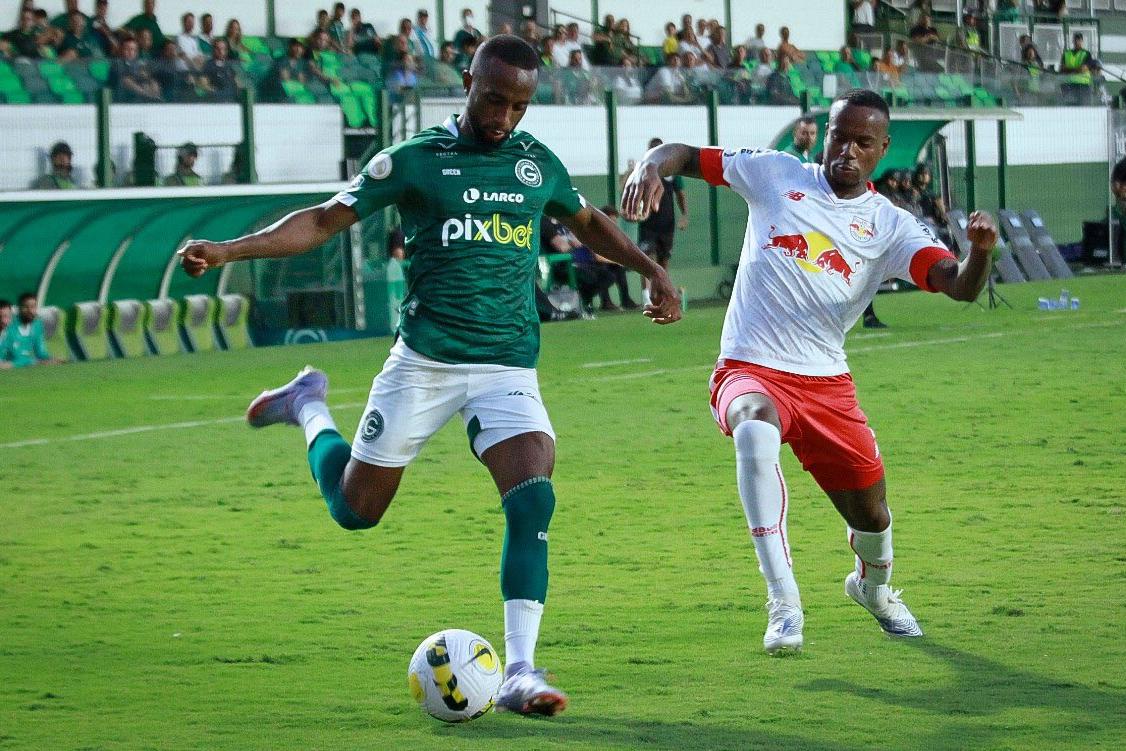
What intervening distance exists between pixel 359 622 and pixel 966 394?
29.4 feet

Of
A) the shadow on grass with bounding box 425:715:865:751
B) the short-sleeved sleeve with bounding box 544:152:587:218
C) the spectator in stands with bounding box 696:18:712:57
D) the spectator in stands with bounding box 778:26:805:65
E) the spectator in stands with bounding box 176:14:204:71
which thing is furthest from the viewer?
the spectator in stands with bounding box 778:26:805:65

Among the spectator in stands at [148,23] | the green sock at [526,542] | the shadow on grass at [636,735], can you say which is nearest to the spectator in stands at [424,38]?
the spectator in stands at [148,23]

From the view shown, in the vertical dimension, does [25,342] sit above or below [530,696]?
below

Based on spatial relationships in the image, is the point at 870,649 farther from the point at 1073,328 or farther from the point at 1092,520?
the point at 1073,328

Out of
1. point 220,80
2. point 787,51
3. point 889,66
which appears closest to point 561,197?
point 220,80

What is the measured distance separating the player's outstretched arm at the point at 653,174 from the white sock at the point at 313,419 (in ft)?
4.81

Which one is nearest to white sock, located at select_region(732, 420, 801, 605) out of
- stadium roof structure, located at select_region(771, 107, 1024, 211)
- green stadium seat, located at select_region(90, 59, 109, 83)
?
green stadium seat, located at select_region(90, 59, 109, 83)

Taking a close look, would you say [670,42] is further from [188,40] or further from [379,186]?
[379,186]

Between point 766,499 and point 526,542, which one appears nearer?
point 526,542

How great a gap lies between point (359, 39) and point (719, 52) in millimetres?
8605

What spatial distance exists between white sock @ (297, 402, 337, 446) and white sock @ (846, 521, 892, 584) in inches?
81.7

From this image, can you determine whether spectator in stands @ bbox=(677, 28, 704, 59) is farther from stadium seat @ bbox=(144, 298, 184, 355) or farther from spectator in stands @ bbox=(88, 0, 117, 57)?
stadium seat @ bbox=(144, 298, 184, 355)

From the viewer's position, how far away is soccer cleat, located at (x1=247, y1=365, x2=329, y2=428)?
7844mm

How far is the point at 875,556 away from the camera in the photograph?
6766 mm
